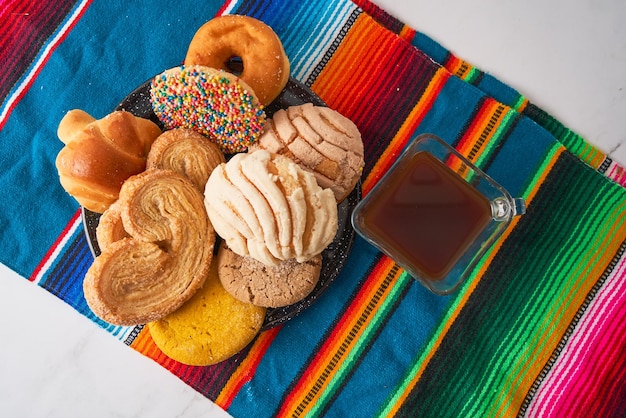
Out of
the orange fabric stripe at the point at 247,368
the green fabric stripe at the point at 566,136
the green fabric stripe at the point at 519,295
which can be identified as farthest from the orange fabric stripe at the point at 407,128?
the orange fabric stripe at the point at 247,368

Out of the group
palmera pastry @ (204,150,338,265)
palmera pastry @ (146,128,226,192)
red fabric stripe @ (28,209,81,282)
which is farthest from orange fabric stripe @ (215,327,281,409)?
red fabric stripe @ (28,209,81,282)

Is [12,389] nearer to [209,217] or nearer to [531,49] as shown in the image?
[209,217]

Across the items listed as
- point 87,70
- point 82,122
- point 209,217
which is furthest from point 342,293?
point 87,70

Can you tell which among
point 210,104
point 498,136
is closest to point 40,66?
point 210,104

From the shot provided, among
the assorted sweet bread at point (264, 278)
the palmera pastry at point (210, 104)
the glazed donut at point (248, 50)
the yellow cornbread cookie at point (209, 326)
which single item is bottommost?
the yellow cornbread cookie at point (209, 326)

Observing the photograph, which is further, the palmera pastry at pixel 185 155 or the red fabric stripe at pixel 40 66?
the red fabric stripe at pixel 40 66

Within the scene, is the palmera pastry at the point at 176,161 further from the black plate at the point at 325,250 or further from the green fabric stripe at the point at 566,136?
the green fabric stripe at the point at 566,136
